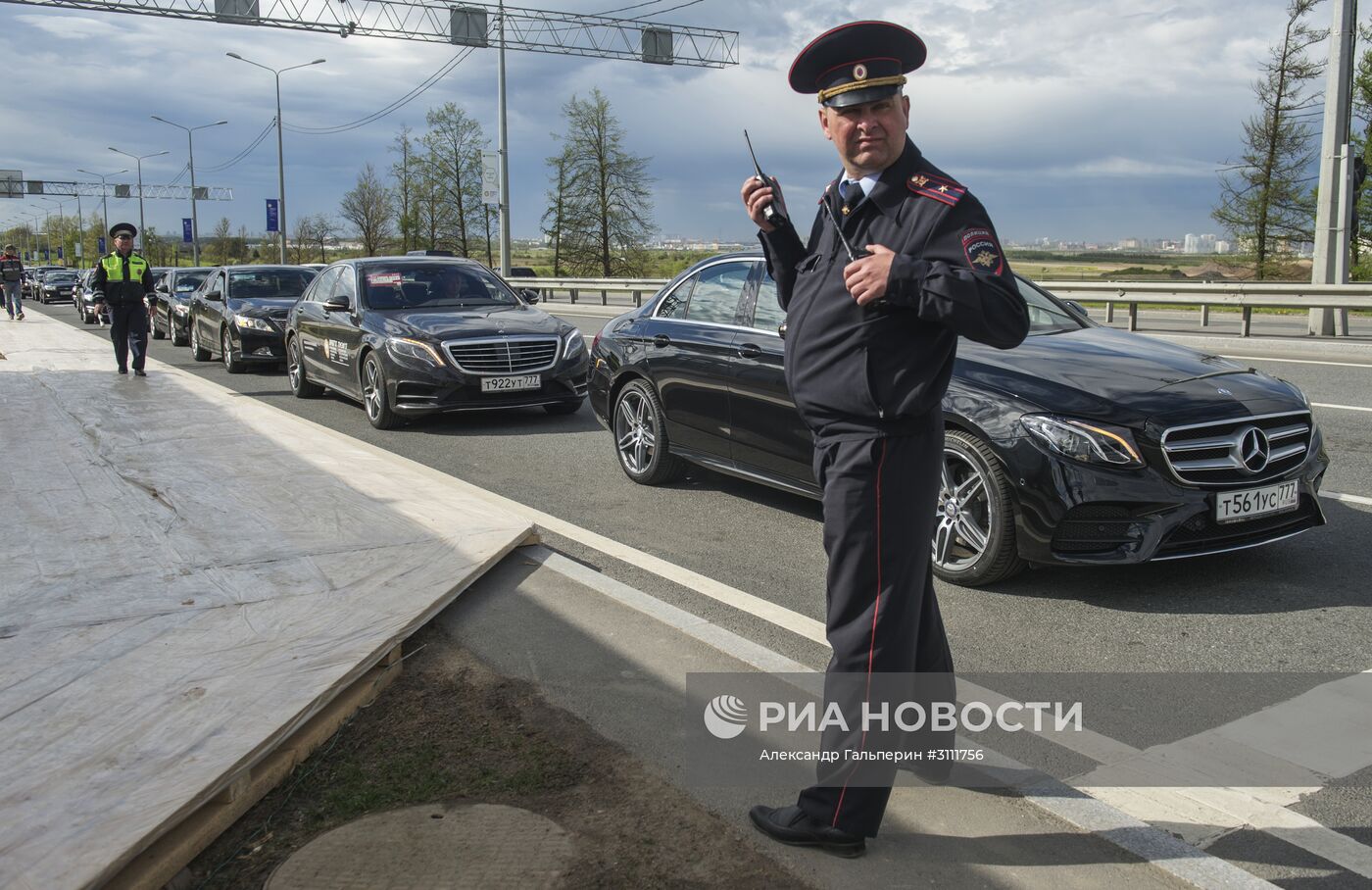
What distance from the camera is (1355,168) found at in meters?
18.5

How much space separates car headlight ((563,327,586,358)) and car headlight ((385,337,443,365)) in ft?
4.06

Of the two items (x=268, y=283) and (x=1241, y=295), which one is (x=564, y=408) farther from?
(x=1241, y=295)

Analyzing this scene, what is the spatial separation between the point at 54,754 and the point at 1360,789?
3.73m

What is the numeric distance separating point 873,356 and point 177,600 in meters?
3.33

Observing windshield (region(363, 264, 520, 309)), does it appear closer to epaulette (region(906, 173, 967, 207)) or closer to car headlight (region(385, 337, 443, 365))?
car headlight (region(385, 337, 443, 365))

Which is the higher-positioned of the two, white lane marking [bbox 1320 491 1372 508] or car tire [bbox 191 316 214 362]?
car tire [bbox 191 316 214 362]

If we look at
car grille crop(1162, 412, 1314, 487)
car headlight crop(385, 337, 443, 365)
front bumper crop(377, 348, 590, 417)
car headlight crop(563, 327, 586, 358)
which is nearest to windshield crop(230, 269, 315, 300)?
car headlight crop(385, 337, 443, 365)

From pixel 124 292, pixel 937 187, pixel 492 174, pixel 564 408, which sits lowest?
pixel 564 408

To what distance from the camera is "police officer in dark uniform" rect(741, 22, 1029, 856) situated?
2689 millimetres

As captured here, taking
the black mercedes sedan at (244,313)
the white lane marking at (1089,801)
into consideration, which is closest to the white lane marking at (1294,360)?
the white lane marking at (1089,801)

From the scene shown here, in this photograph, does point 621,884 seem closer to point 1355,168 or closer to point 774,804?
point 774,804

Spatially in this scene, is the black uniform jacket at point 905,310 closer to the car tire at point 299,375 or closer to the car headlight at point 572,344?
the car headlight at point 572,344

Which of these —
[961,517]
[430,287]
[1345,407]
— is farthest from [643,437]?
[1345,407]

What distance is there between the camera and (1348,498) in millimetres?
6730
